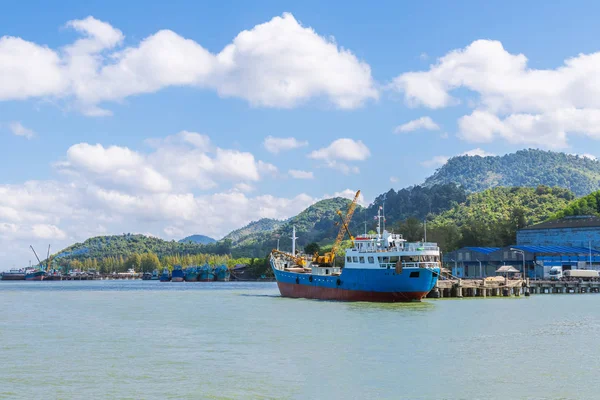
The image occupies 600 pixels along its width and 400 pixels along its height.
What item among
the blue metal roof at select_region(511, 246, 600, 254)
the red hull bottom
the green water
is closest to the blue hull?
the red hull bottom

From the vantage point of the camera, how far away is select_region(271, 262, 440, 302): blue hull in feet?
296

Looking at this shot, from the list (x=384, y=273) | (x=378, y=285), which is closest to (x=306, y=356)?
(x=384, y=273)

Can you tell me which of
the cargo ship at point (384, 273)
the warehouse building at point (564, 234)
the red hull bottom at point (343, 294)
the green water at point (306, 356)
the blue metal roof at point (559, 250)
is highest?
the warehouse building at point (564, 234)

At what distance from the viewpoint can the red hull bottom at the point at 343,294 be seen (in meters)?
91.4

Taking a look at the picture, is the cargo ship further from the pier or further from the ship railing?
the pier

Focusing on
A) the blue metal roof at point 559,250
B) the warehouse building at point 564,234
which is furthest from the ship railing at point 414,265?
the warehouse building at point 564,234

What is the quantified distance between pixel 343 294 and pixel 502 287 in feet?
117

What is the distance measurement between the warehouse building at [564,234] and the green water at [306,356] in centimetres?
10846

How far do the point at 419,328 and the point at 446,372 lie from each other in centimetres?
2168

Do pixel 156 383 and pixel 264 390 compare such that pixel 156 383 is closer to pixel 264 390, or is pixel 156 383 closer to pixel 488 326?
pixel 264 390

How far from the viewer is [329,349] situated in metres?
49.2

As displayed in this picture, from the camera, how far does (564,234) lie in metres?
184

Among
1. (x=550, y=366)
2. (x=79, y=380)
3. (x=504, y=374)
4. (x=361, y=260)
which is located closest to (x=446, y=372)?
(x=504, y=374)

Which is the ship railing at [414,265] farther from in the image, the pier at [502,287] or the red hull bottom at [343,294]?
the pier at [502,287]
